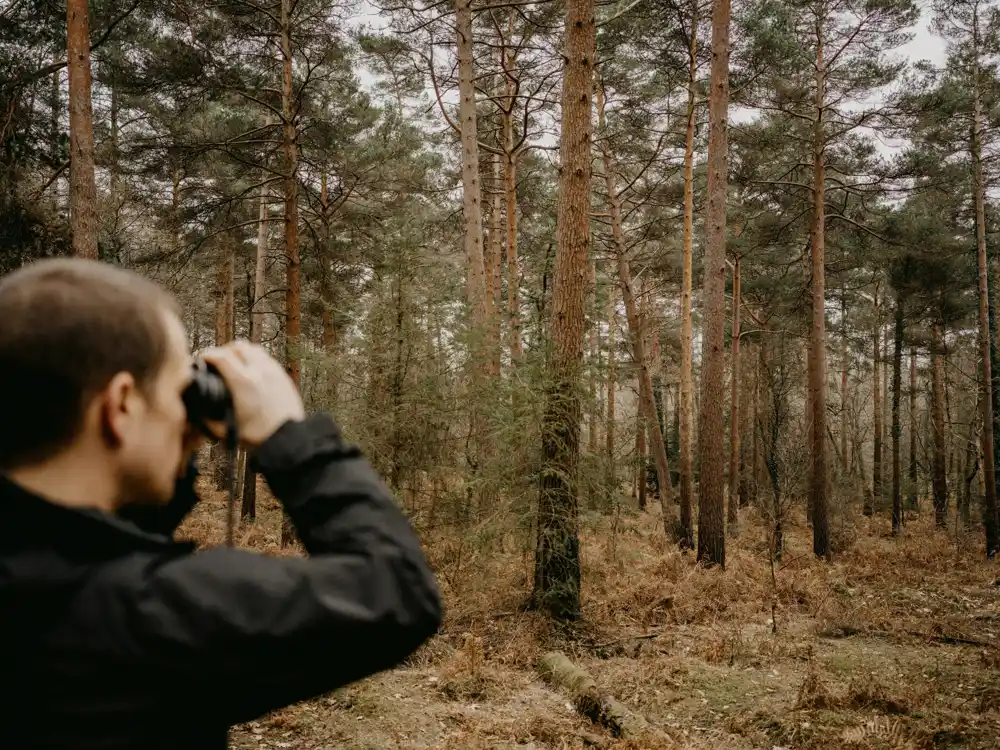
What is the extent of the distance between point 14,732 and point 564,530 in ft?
23.3

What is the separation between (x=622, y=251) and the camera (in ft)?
48.6

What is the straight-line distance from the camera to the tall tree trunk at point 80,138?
23.2 feet

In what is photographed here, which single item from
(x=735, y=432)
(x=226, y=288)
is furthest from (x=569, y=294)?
(x=226, y=288)

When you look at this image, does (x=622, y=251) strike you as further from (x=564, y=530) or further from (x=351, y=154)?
(x=564, y=530)

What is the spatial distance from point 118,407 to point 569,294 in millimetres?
7024

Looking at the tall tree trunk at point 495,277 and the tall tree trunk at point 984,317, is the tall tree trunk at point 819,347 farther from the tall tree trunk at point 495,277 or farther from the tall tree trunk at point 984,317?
the tall tree trunk at point 495,277

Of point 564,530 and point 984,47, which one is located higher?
point 984,47

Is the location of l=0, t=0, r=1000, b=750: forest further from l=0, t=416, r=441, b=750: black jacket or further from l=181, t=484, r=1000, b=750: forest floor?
l=0, t=416, r=441, b=750: black jacket

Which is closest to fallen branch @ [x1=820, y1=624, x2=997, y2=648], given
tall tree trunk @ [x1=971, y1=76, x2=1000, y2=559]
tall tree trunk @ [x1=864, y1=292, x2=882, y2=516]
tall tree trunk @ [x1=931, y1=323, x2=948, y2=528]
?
tall tree trunk @ [x1=971, y1=76, x2=1000, y2=559]

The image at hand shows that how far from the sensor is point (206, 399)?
3.06ft

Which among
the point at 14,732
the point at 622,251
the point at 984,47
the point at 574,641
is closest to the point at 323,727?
the point at 574,641

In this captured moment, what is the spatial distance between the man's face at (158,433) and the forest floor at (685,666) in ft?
15.6

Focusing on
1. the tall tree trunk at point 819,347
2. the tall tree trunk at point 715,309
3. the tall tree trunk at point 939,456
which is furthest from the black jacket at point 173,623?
the tall tree trunk at point 939,456

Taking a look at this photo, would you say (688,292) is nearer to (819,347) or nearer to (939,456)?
Result: (819,347)
